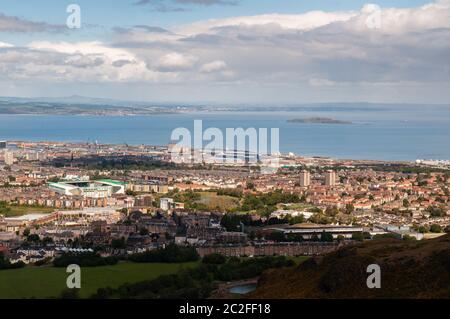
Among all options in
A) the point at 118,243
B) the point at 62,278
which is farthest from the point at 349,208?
the point at 62,278

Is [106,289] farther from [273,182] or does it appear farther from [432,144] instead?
[432,144]

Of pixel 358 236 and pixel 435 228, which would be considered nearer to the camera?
pixel 358 236

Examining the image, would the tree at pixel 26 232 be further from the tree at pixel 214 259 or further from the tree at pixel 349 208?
the tree at pixel 349 208

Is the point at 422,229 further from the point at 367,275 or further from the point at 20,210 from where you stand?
the point at 20,210

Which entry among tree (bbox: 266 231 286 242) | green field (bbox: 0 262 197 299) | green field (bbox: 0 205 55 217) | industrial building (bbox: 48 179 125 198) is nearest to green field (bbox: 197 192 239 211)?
industrial building (bbox: 48 179 125 198)

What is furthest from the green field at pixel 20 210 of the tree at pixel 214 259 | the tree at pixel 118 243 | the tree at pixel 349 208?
the tree at pixel 214 259
